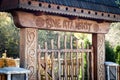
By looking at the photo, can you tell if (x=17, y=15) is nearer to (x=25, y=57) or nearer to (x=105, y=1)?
(x=25, y=57)

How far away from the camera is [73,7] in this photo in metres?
7.13

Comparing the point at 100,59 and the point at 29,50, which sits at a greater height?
the point at 29,50

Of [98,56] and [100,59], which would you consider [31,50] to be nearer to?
[98,56]

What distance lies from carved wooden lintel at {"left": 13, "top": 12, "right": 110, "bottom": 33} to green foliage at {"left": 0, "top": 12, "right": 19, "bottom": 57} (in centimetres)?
1601

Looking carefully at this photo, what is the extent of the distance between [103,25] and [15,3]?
356cm

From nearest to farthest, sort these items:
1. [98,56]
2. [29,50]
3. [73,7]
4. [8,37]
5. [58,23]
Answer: [29,50]
[73,7]
[58,23]
[98,56]
[8,37]

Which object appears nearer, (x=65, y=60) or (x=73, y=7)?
(x=73, y=7)

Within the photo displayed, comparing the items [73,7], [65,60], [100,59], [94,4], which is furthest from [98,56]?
[73,7]

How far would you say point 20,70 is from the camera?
19.7 feet

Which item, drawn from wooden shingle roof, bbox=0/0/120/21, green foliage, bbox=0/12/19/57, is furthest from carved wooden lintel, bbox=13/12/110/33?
green foliage, bbox=0/12/19/57

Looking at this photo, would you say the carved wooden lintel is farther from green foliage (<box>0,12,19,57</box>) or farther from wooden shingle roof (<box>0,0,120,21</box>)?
green foliage (<box>0,12,19,57</box>)

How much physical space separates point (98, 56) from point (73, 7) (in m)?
2.09

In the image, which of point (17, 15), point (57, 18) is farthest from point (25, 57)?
point (57, 18)

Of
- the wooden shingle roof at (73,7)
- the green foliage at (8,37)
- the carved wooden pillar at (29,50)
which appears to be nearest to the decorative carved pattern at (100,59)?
the wooden shingle roof at (73,7)
